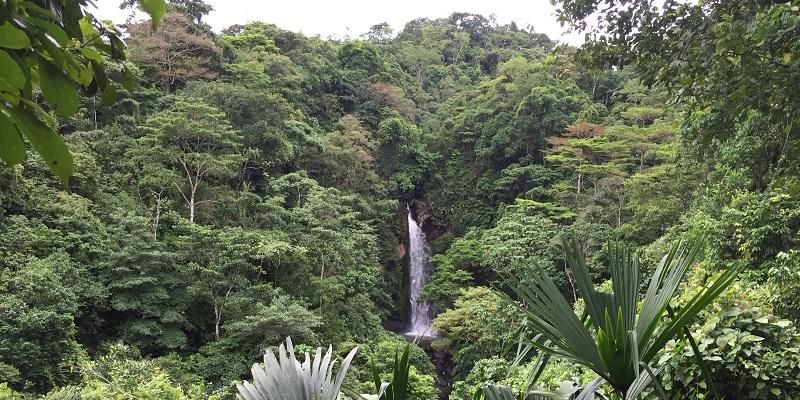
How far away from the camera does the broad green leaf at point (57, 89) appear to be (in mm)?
476

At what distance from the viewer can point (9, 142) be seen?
41cm

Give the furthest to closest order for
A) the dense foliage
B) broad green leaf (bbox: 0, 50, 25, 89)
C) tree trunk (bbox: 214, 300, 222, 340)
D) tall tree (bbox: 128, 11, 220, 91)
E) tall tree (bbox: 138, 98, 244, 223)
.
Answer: tall tree (bbox: 128, 11, 220, 91)
tall tree (bbox: 138, 98, 244, 223)
tree trunk (bbox: 214, 300, 222, 340)
the dense foliage
broad green leaf (bbox: 0, 50, 25, 89)

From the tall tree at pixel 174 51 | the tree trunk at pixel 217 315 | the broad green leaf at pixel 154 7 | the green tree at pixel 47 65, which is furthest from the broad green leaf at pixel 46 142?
the tall tree at pixel 174 51

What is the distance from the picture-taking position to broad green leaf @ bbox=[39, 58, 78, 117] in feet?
1.56

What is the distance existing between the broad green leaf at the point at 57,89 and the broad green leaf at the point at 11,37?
94 millimetres

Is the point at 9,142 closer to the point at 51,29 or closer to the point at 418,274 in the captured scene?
the point at 51,29

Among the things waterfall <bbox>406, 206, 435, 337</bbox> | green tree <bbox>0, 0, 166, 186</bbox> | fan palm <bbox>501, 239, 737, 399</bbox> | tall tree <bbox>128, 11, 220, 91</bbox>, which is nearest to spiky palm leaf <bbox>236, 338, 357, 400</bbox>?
fan palm <bbox>501, 239, 737, 399</bbox>

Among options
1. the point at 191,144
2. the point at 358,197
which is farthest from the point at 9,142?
the point at 358,197

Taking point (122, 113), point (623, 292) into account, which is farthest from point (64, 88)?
point (122, 113)

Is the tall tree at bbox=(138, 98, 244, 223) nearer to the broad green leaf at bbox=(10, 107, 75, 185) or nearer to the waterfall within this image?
the waterfall

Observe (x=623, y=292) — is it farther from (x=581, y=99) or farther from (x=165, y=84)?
(x=581, y=99)

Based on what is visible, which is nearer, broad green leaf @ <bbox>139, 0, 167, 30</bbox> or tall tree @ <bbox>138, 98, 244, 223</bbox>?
broad green leaf @ <bbox>139, 0, 167, 30</bbox>

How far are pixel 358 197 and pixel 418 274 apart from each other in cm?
366

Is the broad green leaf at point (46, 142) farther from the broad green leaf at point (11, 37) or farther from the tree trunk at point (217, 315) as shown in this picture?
the tree trunk at point (217, 315)
